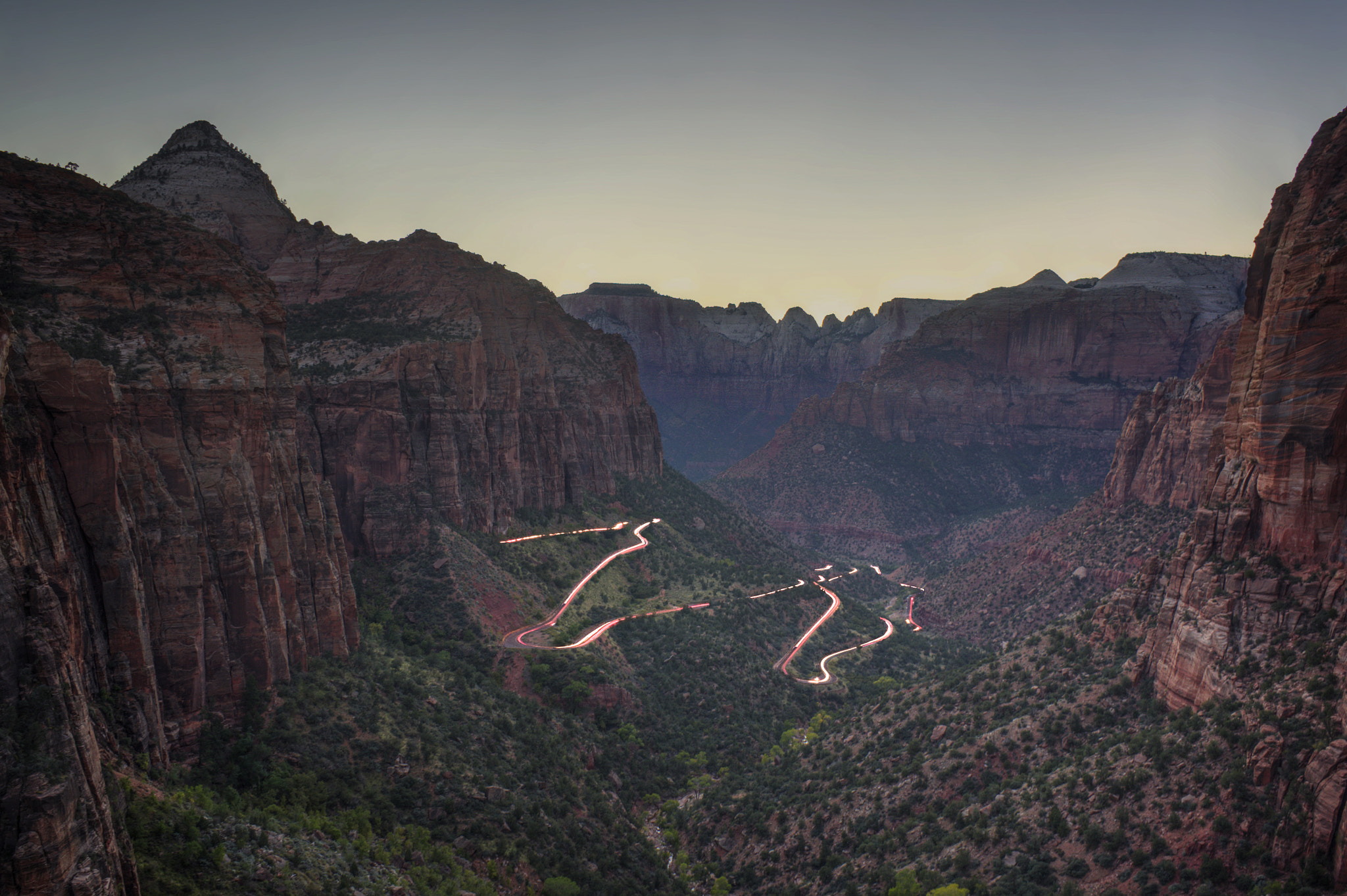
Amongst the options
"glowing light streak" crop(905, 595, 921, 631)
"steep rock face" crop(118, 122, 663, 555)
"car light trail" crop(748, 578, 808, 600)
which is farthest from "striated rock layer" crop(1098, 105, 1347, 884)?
"glowing light streak" crop(905, 595, 921, 631)

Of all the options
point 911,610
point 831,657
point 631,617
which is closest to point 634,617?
point 631,617

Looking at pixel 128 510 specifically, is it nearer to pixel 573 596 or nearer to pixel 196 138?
pixel 573 596

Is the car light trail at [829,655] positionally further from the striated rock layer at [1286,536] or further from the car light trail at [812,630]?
the striated rock layer at [1286,536]

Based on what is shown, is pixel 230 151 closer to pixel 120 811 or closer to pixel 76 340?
pixel 76 340

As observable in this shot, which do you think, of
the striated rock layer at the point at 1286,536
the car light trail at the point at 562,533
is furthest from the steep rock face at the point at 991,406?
the striated rock layer at the point at 1286,536

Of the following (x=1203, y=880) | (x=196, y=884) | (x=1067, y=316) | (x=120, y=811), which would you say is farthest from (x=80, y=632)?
(x=1067, y=316)

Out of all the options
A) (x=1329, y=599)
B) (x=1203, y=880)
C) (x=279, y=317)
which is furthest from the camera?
(x=279, y=317)

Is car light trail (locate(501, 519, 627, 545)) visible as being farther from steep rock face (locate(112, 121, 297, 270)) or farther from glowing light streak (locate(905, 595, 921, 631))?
glowing light streak (locate(905, 595, 921, 631))
